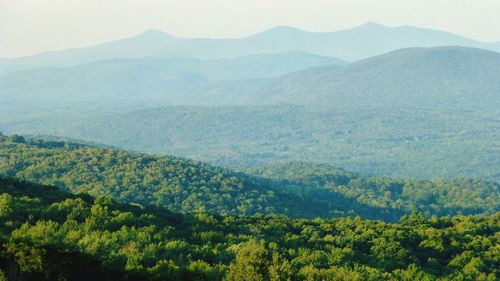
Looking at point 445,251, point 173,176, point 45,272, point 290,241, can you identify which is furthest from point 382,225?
point 173,176

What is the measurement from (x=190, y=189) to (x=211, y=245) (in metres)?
46.4

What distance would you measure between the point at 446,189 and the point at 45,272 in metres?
106

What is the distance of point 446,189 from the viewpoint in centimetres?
12962

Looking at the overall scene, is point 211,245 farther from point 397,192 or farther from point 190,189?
point 397,192

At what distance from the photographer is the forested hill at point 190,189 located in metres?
87.9

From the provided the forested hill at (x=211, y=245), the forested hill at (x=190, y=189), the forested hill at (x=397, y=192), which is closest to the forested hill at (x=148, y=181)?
the forested hill at (x=190, y=189)

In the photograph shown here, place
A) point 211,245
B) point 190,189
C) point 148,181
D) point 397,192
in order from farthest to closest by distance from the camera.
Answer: point 397,192, point 190,189, point 148,181, point 211,245

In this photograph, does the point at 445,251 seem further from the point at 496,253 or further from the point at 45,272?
the point at 45,272

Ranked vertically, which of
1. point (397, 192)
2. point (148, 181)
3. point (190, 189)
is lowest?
point (397, 192)

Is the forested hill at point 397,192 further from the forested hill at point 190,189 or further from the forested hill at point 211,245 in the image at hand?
the forested hill at point 211,245

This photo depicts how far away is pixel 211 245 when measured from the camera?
47250mm

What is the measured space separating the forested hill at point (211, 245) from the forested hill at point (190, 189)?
2924 centimetres

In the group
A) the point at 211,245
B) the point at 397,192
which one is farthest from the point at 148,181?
the point at 397,192

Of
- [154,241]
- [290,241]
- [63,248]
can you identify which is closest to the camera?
[63,248]
